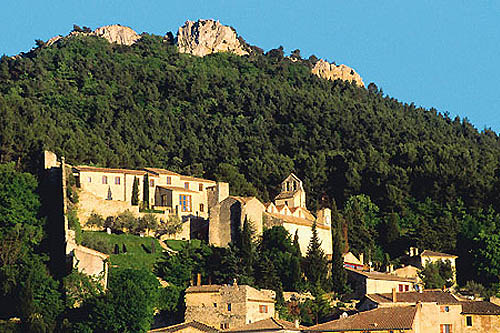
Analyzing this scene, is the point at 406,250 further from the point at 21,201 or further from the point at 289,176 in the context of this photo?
the point at 21,201

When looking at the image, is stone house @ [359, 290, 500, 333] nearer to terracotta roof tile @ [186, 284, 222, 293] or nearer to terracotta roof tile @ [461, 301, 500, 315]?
terracotta roof tile @ [461, 301, 500, 315]

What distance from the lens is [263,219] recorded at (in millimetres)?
59438

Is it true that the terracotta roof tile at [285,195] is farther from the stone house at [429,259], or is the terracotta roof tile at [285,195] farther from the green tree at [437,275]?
the green tree at [437,275]

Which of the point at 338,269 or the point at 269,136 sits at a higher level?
the point at 269,136

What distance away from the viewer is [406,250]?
2657 inches

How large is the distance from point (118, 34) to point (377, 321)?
91.5 metres

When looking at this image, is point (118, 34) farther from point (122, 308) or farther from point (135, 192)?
point (122, 308)

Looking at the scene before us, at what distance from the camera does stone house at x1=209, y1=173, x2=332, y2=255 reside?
5828 centimetres

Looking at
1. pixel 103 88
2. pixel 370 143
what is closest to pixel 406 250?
pixel 370 143

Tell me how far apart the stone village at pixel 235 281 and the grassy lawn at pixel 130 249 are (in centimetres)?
221

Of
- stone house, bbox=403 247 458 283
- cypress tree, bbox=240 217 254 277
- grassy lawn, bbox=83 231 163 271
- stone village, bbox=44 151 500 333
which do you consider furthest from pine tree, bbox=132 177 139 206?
stone house, bbox=403 247 458 283

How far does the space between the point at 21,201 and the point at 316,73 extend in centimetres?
7576

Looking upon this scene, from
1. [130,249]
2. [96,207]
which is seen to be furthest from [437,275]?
[96,207]

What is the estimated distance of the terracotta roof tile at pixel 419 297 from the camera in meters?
45.7
